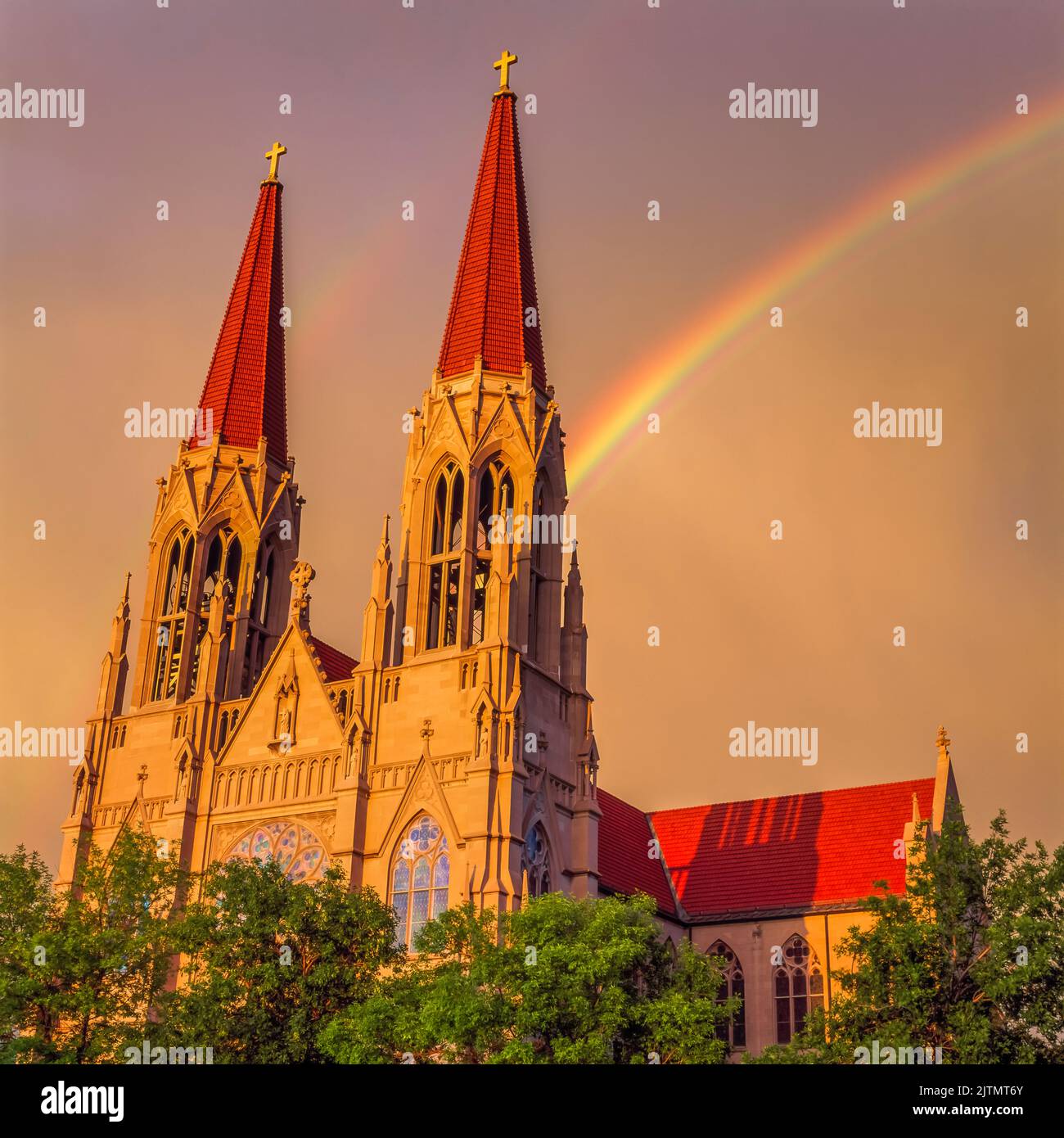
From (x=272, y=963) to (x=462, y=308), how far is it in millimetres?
27260

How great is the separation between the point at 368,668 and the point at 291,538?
470 inches

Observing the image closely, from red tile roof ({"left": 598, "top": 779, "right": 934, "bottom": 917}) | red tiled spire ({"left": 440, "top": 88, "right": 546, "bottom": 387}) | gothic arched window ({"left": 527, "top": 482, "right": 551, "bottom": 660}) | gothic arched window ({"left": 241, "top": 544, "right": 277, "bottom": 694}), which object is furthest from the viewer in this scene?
red tile roof ({"left": 598, "top": 779, "right": 934, "bottom": 917})

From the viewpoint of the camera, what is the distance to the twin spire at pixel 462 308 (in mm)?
53438

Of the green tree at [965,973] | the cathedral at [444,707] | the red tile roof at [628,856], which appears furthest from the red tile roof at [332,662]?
the green tree at [965,973]

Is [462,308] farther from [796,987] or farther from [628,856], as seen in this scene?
[796,987]

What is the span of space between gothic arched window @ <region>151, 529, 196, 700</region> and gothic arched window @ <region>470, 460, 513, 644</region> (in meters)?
11.5

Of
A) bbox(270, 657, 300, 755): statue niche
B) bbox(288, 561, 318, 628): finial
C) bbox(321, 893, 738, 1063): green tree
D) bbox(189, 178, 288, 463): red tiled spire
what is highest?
bbox(189, 178, 288, 463): red tiled spire

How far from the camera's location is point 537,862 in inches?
1750

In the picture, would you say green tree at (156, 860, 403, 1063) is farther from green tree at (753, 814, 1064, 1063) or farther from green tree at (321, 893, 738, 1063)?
green tree at (753, 814, 1064, 1063)

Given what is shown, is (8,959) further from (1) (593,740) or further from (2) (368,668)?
(1) (593,740)

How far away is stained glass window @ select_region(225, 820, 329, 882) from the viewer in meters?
45.4

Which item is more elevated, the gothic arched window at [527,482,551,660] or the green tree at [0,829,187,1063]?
the gothic arched window at [527,482,551,660]

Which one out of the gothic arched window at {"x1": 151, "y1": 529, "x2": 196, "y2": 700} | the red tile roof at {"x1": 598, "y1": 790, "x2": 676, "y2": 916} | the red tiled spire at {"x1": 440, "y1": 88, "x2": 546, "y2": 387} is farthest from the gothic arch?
the red tiled spire at {"x1": 440, "y1": 88, "x2": 546, "y2": 387}
